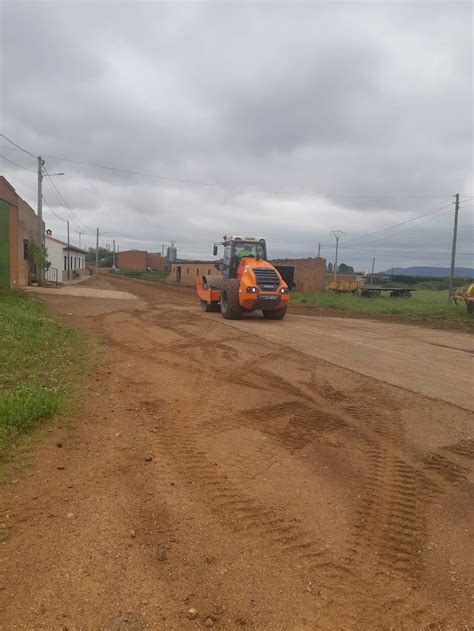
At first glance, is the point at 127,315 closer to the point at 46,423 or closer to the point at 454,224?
the point at 46,423

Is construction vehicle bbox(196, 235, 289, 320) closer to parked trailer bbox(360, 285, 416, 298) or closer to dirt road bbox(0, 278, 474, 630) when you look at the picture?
dirt road bbox(0, 278, 474, 630)

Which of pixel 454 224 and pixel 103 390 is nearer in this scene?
pixel 103 390

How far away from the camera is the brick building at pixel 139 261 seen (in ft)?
298

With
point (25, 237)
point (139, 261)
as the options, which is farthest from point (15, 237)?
point (139, 261)

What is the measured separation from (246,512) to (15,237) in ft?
76.5

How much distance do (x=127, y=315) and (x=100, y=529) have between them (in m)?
11.8

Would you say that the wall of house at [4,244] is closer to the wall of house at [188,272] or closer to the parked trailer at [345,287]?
the parked trailer at [345,287]

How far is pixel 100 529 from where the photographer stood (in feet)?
9.07

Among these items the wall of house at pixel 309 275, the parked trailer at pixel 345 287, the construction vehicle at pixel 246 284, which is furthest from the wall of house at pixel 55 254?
the construction vehicle at pixel 246 284

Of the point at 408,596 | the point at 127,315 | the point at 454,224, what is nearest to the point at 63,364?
the point at 408,596

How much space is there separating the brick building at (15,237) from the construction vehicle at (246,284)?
996 cm

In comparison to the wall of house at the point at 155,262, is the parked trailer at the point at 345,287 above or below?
below

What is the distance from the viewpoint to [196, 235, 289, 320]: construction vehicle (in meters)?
13.5

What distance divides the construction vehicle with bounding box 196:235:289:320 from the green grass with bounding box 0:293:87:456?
542cm
